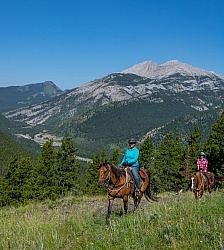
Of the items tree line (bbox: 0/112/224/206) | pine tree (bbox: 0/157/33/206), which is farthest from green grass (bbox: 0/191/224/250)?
pine tree (bbox: 0/157/33/206)

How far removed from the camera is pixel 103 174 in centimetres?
1016

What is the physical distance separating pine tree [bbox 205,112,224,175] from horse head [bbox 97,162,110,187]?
2590 centimetres

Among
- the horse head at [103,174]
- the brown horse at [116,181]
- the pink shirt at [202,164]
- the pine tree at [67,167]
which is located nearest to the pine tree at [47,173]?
the pine tree at [67,167]

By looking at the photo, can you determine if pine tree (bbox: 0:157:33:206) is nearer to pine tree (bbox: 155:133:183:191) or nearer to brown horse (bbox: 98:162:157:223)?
pine tree (bbox: 155:133:183:191)

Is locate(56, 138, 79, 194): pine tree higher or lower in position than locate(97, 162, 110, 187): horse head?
lower

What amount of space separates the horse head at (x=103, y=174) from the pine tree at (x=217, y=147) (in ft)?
85.0

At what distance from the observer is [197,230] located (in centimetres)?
575

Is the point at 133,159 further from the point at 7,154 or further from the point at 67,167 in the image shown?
the point at 7,154

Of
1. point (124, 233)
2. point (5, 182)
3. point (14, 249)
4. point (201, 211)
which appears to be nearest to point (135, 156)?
point (201, 211)

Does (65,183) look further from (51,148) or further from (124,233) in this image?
(124,233)

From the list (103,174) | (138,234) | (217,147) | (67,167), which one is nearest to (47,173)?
(67,167)

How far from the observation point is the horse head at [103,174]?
394 inches

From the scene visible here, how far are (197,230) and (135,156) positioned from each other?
5800 millimetres

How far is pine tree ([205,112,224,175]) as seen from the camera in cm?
3431
